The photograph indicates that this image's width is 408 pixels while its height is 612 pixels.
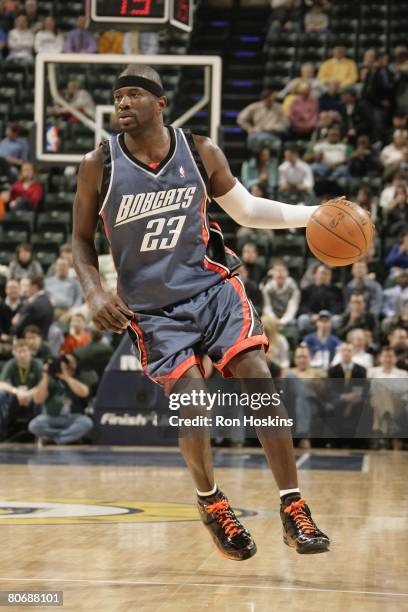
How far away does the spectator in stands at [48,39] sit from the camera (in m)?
16.7

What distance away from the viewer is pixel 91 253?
4.98 m

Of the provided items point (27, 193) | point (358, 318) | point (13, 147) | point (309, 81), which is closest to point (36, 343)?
point (358, 318)

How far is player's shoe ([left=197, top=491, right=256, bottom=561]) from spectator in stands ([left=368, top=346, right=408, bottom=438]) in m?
4.75

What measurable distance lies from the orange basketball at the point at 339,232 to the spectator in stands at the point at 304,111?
10.4 m

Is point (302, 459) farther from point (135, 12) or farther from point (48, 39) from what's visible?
point (48, 39)

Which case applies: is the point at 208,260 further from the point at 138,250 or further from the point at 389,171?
the point at 389,171

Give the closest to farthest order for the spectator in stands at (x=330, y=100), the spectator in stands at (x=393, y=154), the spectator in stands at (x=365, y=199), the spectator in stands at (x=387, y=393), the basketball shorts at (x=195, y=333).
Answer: the basketball shorts at (x=195, y=333) < the spectator in stands at (x=387, y=393) < the spectator in stands at (x=365, y=199) < the spectator in stands at (x=393, y=154) < the spectator in stands at (x=330, y=100)

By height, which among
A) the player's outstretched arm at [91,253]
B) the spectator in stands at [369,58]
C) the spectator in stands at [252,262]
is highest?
the player's outstretched arm at [91,253]

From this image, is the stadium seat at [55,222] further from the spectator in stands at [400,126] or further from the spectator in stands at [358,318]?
the spectator in stands at [400,126]

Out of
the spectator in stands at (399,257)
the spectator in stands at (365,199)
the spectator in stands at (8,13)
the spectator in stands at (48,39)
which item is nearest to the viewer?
the spectator in stands at (399,257)

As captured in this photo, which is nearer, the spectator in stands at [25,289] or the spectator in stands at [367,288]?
the spectator in stands at [367,288]

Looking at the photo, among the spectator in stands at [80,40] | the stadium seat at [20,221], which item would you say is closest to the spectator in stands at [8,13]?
the spectator in stands at [80,40]

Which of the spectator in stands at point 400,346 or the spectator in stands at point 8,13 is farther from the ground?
Result: the spectator in stands at point 8,13

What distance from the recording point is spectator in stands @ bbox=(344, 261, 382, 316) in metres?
12.3
